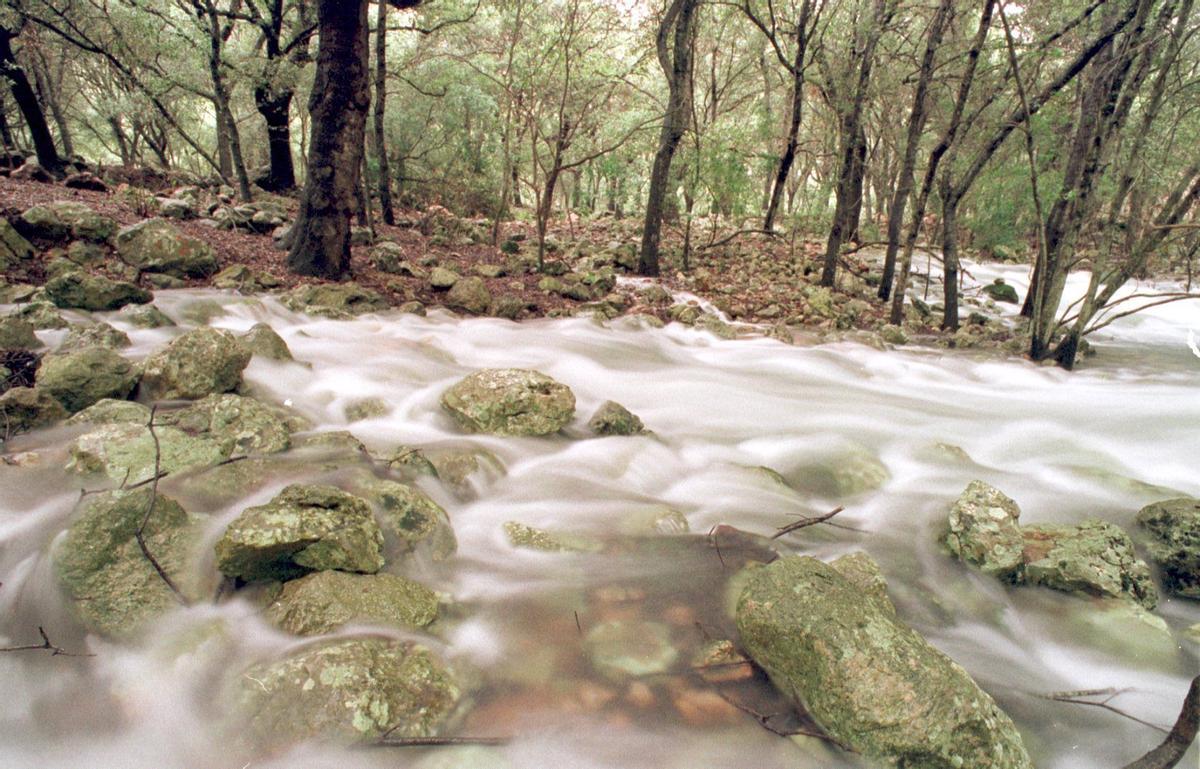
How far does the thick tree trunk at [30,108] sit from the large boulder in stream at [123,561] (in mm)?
14082

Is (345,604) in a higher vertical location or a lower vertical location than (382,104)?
lower

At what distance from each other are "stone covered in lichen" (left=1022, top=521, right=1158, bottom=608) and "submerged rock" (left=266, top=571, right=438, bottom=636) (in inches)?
114

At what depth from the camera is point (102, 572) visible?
2.21 meters

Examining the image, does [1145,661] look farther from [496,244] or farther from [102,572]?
[496,244]

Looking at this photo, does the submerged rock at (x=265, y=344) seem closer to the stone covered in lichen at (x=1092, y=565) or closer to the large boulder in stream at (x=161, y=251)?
the large boulder in stream at (x=161, y=251)

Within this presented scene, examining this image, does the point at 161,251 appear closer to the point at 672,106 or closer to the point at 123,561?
the point at 123,561

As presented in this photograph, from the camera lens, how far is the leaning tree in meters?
6.86

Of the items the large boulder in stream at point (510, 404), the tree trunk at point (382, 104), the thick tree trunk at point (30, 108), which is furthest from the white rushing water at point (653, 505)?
the thick tree trunk at point (30, 108)

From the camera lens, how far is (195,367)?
397 centimetres

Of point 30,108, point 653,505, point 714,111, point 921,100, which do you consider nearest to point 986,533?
point 653,505

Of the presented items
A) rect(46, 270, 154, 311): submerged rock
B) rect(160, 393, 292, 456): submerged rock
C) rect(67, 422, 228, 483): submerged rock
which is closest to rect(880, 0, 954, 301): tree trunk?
rect(160, 393, 292, 456): submerged rock

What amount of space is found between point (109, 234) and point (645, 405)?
6836 mm

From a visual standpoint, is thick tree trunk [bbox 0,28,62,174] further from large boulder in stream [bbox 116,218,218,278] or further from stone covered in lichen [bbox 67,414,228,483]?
stone covered in lichen [bbox 67,414,228,483]

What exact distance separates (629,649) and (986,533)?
2.00 meters
